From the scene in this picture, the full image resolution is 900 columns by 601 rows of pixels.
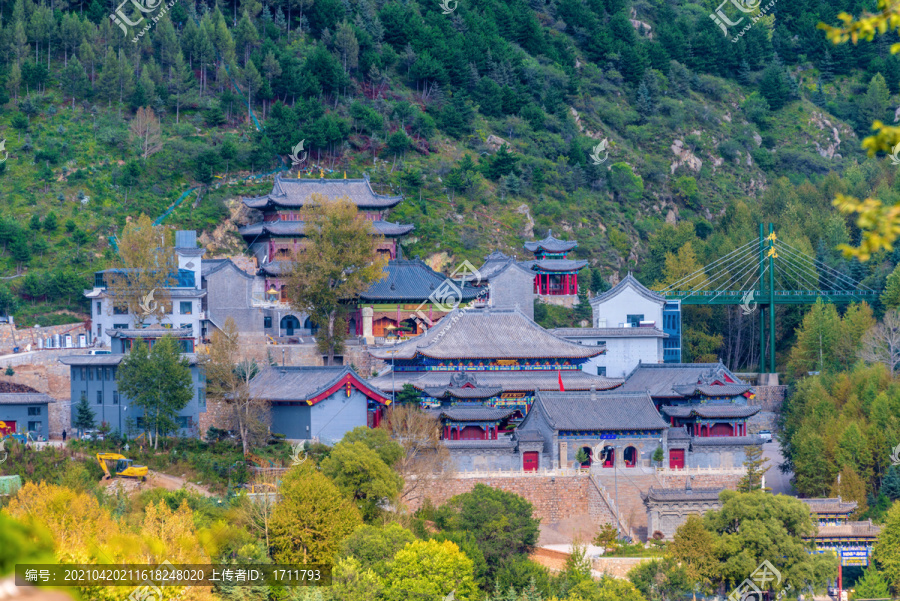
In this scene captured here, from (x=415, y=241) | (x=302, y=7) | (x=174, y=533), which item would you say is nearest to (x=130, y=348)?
(x=174, y=533)

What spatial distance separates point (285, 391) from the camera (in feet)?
145

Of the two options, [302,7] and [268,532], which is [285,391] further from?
[302,7]

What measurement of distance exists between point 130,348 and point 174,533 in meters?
19.6

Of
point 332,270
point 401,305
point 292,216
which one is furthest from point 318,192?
point 332,270

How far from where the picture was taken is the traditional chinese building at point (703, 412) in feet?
144

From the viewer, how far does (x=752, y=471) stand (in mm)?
40688

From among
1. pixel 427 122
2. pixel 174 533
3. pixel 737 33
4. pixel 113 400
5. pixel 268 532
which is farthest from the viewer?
pixel 737 33

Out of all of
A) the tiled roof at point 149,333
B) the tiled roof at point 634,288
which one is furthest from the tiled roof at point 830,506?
the tiled roof at point 149,333

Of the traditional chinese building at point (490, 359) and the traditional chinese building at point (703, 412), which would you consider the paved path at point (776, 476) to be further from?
the traditional chinese building at point (490, 359)

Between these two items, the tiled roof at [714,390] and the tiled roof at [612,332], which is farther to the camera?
the tiled roof at [612,332]

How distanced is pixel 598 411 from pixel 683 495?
5.82 metres

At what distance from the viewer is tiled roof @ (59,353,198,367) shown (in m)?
43.9

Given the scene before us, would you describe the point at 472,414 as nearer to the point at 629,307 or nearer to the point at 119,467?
the point at 119,467

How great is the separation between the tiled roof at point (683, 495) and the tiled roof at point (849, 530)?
3.30 metres
